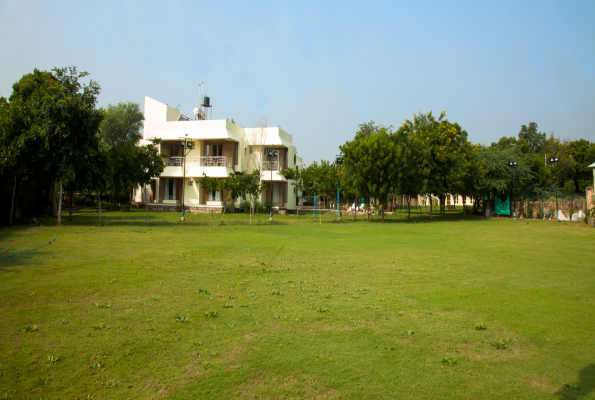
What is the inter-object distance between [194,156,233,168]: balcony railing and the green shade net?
29.2 m

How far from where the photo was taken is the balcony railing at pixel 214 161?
40156 millimetres

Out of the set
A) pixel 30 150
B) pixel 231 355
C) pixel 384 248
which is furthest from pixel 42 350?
pixel 30 150

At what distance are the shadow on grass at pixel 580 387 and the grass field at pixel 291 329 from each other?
2 cm

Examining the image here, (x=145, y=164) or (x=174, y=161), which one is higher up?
(x=174, y=161)

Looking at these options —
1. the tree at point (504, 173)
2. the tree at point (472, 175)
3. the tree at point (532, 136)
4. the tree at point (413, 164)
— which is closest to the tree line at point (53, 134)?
the tree at point (413, 164)

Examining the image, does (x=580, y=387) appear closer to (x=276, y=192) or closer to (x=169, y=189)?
(x=276, y=192)

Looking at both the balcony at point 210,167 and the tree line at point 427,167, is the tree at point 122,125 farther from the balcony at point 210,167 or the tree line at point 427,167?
the tree line at point 427,167

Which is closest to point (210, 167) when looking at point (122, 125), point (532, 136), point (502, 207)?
point (122, 125)

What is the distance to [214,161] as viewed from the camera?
40.4 m

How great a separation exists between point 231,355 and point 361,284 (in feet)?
15.0

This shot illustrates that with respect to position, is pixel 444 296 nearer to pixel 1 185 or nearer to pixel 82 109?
pixel 82 109

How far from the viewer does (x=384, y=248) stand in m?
15.3

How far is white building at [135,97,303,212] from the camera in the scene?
39625 mm

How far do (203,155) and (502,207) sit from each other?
107ft
